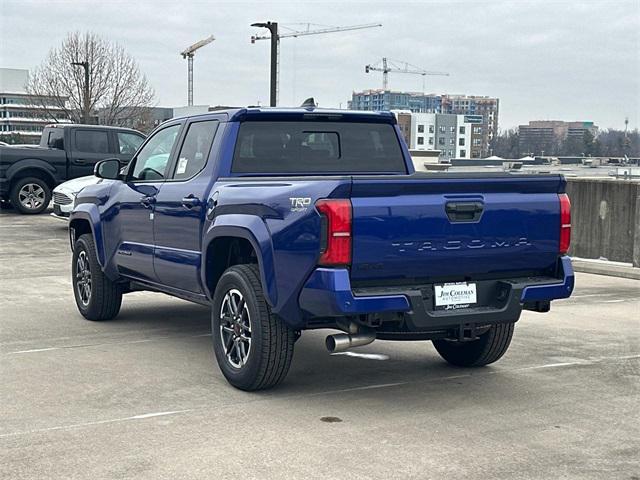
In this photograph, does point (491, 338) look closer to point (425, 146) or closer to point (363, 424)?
point (363, 424)

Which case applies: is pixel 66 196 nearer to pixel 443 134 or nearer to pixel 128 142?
pixel 128 142

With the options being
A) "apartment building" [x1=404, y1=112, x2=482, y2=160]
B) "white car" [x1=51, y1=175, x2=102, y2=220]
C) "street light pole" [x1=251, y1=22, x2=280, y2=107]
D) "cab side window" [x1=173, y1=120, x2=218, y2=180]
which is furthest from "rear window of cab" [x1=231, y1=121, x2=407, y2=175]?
"apartment building" [x1=404, y1=112, x2=482, y2=160]

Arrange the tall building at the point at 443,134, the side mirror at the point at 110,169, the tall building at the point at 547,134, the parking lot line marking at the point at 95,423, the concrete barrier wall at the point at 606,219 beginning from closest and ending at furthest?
the parking lot line marking at the point at 95,423 → the side mirror at the point at 110,169 → the concrete barrier wall at the point at 606,219 → the tall building at the point at 547,134 → the tall building at the point at 443,134

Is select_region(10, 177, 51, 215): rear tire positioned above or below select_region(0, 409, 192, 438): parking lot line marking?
above

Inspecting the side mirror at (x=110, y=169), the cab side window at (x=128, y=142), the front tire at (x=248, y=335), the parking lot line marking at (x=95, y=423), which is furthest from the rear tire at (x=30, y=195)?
the parking lot line marking at (x=95, y=423)

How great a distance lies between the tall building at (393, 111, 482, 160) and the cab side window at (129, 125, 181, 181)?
415 feet

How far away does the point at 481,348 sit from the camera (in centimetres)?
684

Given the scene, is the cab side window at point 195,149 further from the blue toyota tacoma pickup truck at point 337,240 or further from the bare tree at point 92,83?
the bare tree at point 92,83

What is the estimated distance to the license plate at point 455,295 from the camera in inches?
221

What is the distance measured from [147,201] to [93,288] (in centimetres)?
149

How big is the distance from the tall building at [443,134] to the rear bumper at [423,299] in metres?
128

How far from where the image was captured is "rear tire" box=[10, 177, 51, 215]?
2083 cm

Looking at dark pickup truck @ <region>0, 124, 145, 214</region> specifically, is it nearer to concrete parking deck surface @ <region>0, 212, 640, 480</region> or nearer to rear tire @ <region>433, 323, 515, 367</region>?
concrete parking deck surface @ <region>0, 212, 640, 480</region>

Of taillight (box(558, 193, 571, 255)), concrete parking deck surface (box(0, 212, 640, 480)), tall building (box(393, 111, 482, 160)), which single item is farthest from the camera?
tall building (box(393, 111, 482, 160))
